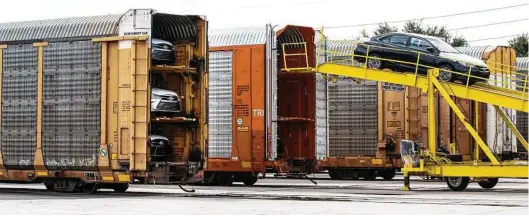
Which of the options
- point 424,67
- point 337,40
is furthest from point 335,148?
point 424,67

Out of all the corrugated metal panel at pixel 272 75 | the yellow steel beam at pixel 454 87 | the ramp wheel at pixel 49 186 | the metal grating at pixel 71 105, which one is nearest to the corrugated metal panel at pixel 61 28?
the metal grating at pixel 71 105

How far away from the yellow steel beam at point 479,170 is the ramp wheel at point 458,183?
0.98 meters

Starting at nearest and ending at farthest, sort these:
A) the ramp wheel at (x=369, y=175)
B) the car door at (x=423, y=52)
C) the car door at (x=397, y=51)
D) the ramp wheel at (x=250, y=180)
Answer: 1. the car door at (x=423, y=52)
2. the car door at (x=397, y=51)
3. the ramp wheel at (x=250, y=180)
4. the ramp wheel at (x=369, y=175)

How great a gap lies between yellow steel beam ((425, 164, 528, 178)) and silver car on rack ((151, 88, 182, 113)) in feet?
22.4

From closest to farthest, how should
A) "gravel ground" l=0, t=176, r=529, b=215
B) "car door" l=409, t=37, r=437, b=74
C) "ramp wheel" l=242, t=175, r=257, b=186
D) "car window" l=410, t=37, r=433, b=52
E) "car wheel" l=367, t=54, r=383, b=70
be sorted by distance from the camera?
"gravel ground" l=0, t=176, r=529, b=215 < "car door" l=409, t=37, r=437, b=74 < "car window" l=410, t=37, r=433, b=52 < "car wheel" l=367, t=54, r=383, b=70 < "ramp wheel" l=242, t=175, r=257, b=186

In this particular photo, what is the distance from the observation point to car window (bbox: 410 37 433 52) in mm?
26031

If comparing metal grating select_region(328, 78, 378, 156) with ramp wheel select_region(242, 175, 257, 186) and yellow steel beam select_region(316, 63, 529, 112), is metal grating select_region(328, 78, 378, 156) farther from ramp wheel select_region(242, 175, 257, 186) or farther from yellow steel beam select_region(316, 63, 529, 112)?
yellow steel beam select_region(316, 63, 529, 112)

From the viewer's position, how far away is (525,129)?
34.6 m

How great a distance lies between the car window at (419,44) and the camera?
2603 cm

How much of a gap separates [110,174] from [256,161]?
20.2ft

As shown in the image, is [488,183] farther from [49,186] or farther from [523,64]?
[49,186]

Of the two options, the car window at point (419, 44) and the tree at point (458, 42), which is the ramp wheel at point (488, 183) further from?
the tree at point (458, 42)

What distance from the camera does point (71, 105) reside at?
2164 cm

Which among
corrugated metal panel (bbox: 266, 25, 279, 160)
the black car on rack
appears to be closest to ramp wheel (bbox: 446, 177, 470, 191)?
the black car on rack
